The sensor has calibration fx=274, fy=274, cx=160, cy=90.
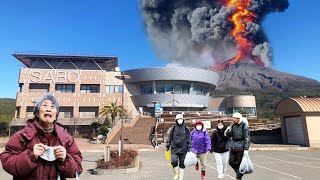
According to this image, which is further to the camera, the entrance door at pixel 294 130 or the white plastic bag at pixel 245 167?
the entrance door at pixel 294 130

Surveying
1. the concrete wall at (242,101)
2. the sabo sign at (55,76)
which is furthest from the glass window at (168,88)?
the sabo sign at (55,76)

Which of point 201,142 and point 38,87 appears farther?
point 38,87

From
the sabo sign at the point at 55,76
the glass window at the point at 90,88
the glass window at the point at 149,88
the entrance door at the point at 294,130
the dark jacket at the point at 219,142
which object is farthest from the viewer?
the glass window at the point at 149,88

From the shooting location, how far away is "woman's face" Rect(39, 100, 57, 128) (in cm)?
249

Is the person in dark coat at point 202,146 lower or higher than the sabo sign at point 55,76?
lower

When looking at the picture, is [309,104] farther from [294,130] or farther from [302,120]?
[294,130]

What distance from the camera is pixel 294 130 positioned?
1065 inches

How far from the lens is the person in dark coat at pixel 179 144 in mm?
8320

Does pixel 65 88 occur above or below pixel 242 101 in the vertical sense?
above

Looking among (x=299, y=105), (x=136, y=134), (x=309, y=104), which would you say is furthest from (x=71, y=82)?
(x=309, y=104)

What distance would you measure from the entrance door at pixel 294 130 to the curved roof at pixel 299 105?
0.93 metres

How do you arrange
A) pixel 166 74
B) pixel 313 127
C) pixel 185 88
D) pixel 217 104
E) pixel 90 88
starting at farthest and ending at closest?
pixel 217 104 < pixel 185 88 < pixel 166 74 < pixel 90 88 < pixel 313 127

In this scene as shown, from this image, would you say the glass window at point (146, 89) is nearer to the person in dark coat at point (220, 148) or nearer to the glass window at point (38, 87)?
the glass window at point (38, 87)

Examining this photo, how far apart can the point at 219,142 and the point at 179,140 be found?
4.56ft
